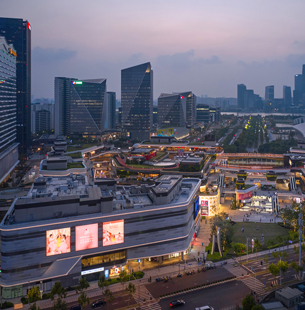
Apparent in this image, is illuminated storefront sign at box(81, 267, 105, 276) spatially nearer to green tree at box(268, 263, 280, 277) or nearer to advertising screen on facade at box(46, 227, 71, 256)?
advertising screen on facade at box(46, 227, 71, 256)

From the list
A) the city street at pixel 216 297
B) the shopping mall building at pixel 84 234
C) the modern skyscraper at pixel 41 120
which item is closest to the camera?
the city street at pixel 216 297

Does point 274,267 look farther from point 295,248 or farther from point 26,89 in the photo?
point 26,89

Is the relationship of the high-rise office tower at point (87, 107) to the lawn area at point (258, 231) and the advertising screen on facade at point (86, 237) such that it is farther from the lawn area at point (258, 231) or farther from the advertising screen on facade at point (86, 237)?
the advertising screen on facade at point (86, 237)

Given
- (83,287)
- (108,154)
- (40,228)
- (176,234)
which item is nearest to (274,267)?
(176,234)

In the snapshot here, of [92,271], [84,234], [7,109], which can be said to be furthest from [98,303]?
[7,109]

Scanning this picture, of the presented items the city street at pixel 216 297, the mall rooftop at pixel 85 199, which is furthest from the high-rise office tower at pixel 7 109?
the city street at pixel 216 297
